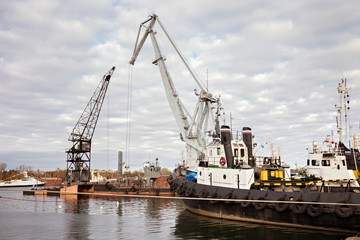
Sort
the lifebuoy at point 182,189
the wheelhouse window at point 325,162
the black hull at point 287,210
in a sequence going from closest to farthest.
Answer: the black hull at point 287,210 → the wheelhouse window at point 325,162 → the lifebuoy at point 182,189

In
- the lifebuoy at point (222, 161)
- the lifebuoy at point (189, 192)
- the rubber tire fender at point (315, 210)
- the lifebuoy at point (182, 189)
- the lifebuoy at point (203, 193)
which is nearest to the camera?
the rubber tire fender at point (315, 210)

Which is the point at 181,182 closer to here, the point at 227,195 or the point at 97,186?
the point at 227,195

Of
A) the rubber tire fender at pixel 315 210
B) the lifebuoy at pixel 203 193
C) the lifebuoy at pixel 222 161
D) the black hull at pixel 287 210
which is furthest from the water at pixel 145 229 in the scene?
the lifebuoy at pixel 222 161

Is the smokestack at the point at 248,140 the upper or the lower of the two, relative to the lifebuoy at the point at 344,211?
upper

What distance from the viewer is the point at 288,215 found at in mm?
15430

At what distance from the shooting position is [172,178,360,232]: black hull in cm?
1377

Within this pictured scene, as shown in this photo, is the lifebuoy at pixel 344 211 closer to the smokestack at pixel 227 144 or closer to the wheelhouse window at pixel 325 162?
the smokestack at pixel 227 144

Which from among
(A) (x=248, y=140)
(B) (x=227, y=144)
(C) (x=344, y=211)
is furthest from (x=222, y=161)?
(C) (x=344, y=211)

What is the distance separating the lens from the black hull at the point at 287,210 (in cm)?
1377

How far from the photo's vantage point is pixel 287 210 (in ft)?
50.6

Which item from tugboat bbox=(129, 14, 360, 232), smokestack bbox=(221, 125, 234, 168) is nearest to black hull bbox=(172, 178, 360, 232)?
tugboat bbox=(129, 14, 360, 232)

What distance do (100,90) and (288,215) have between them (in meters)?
52.3

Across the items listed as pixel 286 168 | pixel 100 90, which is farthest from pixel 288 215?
pixel 100 90

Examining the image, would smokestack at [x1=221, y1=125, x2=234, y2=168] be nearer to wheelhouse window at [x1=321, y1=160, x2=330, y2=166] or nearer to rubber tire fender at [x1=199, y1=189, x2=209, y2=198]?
rubber tire fender at [x1=199, y1=189, x2=209, y2=198]
